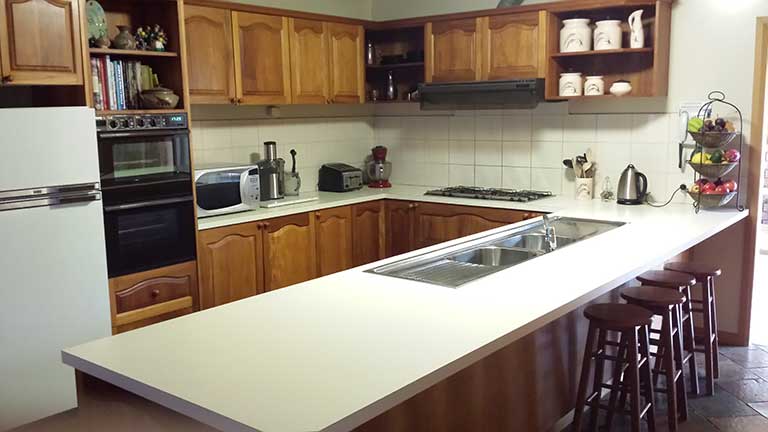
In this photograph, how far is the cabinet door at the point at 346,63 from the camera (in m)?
4.98

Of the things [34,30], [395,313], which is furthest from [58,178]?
[395,313]

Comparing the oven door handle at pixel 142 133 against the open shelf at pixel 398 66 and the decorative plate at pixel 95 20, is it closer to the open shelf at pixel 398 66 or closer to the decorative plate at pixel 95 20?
the decorative plate at pixel 95 20

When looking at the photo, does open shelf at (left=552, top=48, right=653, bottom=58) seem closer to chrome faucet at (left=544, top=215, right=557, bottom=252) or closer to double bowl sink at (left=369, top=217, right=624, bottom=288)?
double bowl sink at (left=369, top=217, right=624, bottom=288)

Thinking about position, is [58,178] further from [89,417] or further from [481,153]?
[481,153]

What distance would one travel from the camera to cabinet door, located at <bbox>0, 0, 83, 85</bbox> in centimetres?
301

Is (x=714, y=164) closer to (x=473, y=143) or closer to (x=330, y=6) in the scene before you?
(x=473, y=143)

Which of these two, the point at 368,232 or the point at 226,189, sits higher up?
the point at 226,189

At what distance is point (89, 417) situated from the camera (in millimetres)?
1881

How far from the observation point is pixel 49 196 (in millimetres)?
2994

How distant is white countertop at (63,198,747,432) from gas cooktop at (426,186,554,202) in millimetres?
1852

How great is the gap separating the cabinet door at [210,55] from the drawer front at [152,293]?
1.08 metres

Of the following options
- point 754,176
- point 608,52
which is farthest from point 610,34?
point 754,176

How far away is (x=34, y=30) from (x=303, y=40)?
77.0 inches

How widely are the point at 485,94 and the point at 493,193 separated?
67 centimetres
